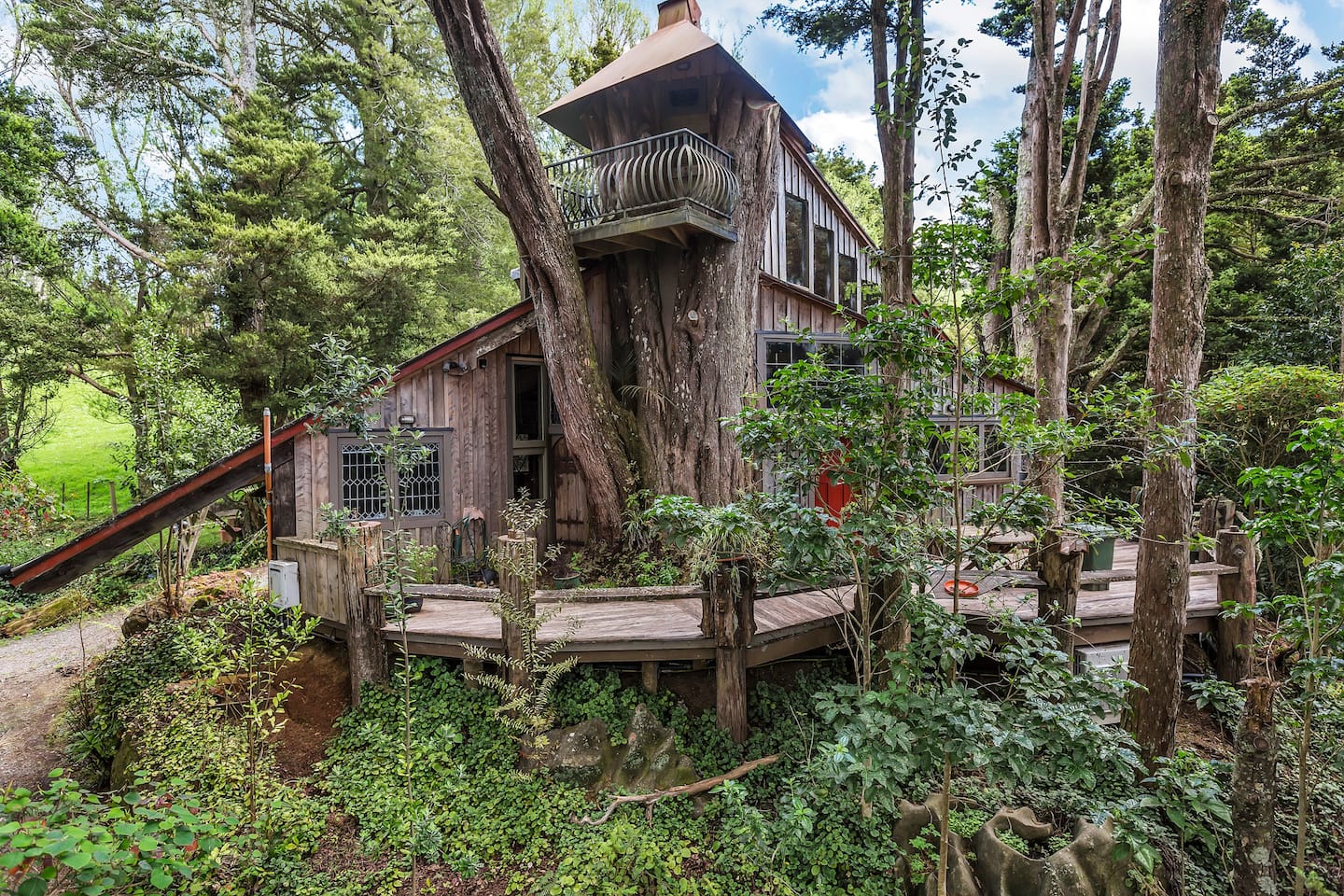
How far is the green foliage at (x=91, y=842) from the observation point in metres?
2.11

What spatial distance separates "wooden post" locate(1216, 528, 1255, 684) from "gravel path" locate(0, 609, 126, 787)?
10.3 metres

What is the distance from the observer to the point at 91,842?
8.02 ft

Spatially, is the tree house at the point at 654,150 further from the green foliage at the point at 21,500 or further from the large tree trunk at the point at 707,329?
the green foliage at the point at 21,500

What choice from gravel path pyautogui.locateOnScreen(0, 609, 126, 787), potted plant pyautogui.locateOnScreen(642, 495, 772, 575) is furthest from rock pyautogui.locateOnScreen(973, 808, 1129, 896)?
gravel path pyautogui.locateOnScreen(0, 609, 126, 787)

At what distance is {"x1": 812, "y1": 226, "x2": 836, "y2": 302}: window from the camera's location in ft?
31.8

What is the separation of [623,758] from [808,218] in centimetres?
865

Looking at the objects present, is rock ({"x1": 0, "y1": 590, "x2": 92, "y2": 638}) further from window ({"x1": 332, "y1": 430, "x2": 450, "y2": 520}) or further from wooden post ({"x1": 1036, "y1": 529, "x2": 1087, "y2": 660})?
wooden post ({"x1": 1036, "y1": 529, "x2": 1087, "y2": 660})

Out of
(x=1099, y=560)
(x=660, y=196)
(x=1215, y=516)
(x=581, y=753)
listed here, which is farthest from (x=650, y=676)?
(x=1215, y=516)

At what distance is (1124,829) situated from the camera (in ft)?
8.46

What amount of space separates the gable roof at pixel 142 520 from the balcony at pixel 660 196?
4079mm

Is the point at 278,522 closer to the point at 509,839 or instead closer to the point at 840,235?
the point at 509,839

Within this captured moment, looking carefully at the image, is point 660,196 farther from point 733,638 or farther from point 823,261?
point 733,638

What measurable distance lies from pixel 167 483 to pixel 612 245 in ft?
19.8

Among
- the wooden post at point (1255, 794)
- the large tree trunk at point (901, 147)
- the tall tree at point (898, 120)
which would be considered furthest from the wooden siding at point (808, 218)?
the wooden post at point (1255, 794)
